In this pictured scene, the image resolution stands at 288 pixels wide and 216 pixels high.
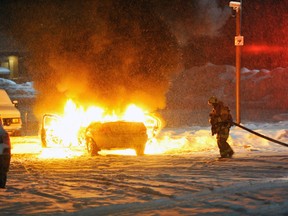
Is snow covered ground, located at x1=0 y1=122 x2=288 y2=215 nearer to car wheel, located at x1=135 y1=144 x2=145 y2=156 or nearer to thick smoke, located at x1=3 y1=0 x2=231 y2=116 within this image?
car wheel, located at x1=135 y1=144 x2=145 y2=156


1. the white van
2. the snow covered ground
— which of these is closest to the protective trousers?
the snow covered ground

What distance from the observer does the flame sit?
16719mm

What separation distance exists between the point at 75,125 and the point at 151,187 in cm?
866

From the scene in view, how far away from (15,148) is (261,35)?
35.3 metres

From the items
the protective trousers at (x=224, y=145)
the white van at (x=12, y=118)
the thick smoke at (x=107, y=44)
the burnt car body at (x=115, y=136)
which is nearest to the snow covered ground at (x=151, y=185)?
the protective trousers at (x=224, y=145)

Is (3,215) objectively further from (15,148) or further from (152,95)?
(152,95)

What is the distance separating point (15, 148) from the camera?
59.8ft

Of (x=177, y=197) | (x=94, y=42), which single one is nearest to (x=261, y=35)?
(x=94, y=42)

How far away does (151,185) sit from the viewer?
9.48 meters

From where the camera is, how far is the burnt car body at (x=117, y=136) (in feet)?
50.3

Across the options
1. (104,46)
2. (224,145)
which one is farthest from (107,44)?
(224,145)

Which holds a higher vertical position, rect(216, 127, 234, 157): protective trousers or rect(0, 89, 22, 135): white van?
rect(0, 89, 22, 135): white van

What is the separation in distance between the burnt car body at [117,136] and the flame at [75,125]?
1.87 ft

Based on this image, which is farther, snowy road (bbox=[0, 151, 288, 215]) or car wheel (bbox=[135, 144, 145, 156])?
car wheel (bbox=[135, 144, 145, 156])
